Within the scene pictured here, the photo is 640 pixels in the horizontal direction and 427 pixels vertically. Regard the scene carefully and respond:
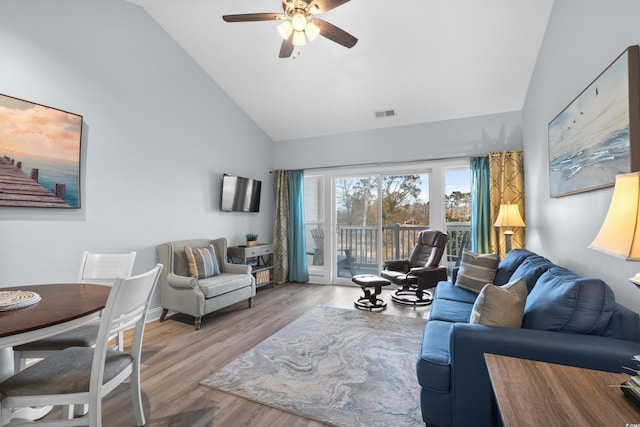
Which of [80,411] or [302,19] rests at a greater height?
[302,19]

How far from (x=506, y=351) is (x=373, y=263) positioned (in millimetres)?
3754

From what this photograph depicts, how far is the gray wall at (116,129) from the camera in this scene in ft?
8.11

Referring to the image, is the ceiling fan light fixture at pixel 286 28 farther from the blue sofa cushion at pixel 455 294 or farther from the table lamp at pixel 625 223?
the blue sofa cushion at pixel 455 294

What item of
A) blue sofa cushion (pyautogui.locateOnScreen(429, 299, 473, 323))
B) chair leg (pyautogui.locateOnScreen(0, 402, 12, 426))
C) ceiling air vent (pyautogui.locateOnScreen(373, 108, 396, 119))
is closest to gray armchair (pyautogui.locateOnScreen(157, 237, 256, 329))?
chair leg (pyautogui.locateOnScreen(0, 402, 12, 426))

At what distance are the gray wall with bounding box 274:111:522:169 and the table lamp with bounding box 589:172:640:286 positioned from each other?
149 inches

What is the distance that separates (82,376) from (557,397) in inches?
73.6

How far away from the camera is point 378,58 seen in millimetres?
3668

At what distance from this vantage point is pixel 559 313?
1454mm

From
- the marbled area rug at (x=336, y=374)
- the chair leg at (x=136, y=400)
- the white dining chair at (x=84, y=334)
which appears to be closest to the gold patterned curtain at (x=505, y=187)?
the marbled area rug at (x=336, y=374)

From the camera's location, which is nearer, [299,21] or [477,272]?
[299,21]

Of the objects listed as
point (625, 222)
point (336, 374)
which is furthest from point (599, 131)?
point (336, 374)

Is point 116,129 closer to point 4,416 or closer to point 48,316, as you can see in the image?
point 48,316

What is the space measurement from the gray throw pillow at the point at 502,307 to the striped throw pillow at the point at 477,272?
4.42 feet

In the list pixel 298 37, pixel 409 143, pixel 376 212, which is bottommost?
pixel 376 212
